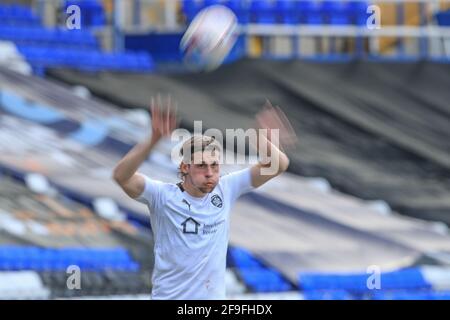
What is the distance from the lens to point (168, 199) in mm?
6387

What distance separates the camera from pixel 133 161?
616cm

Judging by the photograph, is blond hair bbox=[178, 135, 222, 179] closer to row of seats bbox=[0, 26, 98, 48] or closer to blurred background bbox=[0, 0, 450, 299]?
blurred background bbox=[0, 0, 450, 299]

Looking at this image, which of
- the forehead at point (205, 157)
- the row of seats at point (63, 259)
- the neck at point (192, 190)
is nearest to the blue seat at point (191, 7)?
the row of seats at point (63, 259)

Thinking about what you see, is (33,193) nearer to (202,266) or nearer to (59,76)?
(59,76)

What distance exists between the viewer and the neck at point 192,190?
21.0 feet

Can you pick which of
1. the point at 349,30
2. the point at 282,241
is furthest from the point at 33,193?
the point at 349,30

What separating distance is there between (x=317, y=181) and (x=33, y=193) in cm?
368

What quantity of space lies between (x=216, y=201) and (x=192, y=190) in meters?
0.15

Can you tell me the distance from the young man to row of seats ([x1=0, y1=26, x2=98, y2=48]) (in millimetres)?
9283

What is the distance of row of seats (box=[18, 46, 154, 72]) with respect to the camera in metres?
14.9

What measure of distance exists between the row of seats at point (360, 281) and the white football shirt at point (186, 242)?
4.44 m

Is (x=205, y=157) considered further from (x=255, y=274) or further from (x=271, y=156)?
(x=255, y=274)

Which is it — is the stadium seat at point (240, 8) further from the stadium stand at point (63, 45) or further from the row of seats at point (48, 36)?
the row of seats at point (48, 36)

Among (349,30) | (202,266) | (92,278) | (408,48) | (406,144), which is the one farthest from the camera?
(408,48)
